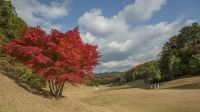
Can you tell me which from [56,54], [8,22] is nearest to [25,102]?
[56,54]

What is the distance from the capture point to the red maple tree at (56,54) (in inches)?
1005

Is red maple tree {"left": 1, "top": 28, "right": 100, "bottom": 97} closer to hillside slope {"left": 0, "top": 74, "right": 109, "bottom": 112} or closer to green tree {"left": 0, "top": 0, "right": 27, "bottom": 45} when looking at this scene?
hillside slope {"left": 0, "top": 74, "right": 109, "bottom": 112}

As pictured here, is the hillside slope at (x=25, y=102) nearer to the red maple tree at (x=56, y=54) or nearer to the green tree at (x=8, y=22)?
the red maple tree at (x=56, y=54)

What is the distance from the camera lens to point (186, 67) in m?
85.9

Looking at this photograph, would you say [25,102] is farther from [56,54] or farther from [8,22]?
[8,22]

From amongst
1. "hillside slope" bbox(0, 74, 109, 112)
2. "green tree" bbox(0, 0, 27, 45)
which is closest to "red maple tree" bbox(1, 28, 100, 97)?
"hillside slope" bbox(0, 74, 109, 112)

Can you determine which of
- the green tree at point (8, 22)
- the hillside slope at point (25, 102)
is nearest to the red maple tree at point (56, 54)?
the hillside slope at point (25, 102)

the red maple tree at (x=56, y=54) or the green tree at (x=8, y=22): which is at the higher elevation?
the green tree at (x=8, y=22)

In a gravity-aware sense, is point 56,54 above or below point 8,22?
below

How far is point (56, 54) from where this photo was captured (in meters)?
26.4

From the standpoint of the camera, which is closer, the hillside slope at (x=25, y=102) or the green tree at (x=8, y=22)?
the hillside slope at (x=25, y=102)

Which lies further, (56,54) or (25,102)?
(56,54)

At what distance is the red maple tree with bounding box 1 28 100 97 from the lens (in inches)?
1005

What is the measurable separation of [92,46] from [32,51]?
→ 5320mm
